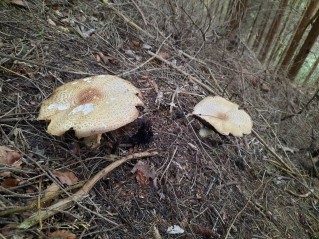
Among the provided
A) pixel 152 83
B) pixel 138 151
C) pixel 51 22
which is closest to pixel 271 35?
pixel 152 83

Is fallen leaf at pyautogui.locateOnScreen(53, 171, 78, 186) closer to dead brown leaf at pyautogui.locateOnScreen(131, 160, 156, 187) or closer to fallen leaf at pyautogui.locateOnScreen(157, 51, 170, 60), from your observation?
dead brown leaf at pyautogui.locateOnScreen(131, 160, 156, 187)

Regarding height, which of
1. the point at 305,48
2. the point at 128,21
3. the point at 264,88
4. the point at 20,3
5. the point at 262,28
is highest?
the point at 20,3

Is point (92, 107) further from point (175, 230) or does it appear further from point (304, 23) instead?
point (304, 23)

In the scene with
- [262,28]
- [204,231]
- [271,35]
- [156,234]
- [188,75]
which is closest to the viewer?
[156,234]

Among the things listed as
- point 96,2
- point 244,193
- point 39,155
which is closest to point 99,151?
point 39,155

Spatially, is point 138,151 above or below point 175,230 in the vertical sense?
above

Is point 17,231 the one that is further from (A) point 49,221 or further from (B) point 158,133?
(B) point 158,133

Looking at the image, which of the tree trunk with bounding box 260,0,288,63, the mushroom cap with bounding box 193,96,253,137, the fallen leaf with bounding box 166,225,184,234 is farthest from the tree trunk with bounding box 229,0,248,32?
the fallen leaf with bounding box 166,225,184,234
